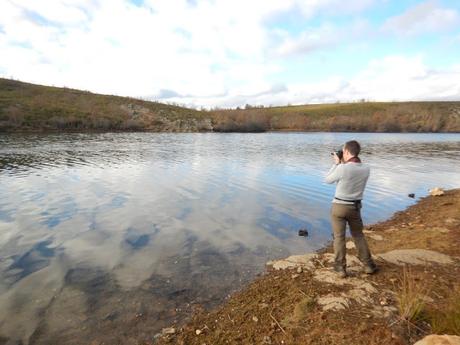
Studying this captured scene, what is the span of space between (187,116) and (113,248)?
3602 inches

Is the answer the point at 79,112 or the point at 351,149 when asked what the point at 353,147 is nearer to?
the point at 351,149

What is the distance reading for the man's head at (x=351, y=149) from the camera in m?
6.85

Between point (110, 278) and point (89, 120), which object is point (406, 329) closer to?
point (110, 278)

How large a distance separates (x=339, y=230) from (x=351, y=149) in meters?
1.65

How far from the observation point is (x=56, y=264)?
926 centimetres

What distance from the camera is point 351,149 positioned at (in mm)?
6926

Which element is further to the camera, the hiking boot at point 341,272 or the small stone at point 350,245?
the small stone at point 350,245

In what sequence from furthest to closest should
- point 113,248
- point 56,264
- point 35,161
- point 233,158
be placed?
1. point 233,158
2. point 35,161
3. point 113,248
4. point 56,264

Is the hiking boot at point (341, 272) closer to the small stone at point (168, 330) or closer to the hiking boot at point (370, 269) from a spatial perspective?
the hiking boot at point (370, 269)

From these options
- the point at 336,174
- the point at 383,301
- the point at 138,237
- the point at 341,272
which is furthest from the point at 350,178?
the point at 138,237

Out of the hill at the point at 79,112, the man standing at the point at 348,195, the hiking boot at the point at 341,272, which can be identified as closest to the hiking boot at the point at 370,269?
the man standing at the point at 348,195

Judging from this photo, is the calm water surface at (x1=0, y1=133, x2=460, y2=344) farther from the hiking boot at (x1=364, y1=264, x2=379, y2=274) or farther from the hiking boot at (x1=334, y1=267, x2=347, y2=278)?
the hiking boot at (x1=364, y1=264, x2=379, y2=274)

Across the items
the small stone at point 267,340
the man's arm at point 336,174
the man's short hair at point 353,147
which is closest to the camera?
the small stone at point 267,340

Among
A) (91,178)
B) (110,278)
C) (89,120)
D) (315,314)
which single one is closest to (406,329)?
(315,314)
